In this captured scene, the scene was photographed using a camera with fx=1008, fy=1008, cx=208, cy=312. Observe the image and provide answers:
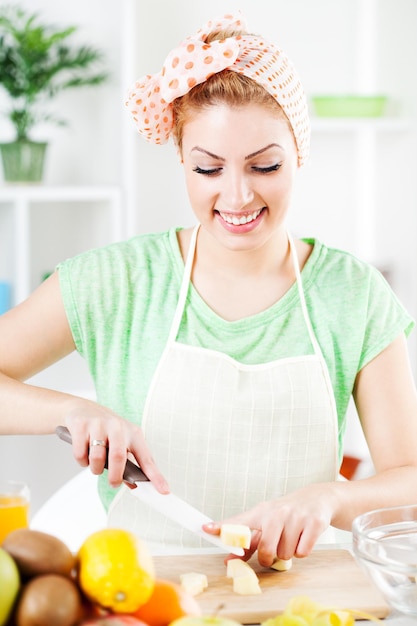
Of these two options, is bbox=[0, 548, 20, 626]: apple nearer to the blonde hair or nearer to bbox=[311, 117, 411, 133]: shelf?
the blonde hair

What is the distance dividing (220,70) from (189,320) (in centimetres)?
45

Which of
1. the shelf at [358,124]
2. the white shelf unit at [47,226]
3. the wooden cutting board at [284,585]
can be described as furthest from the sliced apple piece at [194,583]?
the shelf at [358,124]

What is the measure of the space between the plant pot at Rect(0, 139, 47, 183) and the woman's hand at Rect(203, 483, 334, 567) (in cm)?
234

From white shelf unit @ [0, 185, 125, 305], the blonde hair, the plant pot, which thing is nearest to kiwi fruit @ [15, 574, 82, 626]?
the blonde hair

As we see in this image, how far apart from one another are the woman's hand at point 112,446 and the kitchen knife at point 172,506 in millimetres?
10

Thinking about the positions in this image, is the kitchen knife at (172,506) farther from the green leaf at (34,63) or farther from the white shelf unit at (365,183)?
the white shelf unit at (365,183)

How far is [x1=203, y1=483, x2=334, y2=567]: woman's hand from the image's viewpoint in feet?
4.34

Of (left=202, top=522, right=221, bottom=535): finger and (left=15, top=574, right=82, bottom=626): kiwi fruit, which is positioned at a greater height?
(left=15, top=574, right=82, bottom=626): kiwi fruit

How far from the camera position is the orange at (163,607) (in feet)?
3.31

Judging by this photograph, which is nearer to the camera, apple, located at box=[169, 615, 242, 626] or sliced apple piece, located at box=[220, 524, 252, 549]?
apple, located at box=[169, 615, 242, 626]

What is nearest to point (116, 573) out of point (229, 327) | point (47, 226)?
point (229, 327)

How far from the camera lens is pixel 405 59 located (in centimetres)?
396

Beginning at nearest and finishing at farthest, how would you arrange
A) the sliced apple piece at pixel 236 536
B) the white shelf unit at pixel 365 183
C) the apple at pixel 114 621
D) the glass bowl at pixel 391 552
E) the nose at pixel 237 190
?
the apple at pixel 114 621, the glass bowl at pixel 391 552, the sliced apple piece at pixel 236 536, the nose at pixel 237 190, the white shelf unit at pixel 365 183

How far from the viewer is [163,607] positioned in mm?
1013
